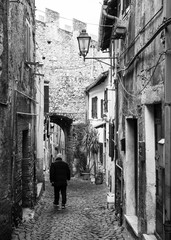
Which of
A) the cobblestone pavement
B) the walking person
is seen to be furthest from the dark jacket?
the cobblestone pavement

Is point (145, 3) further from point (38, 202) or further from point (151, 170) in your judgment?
point (38, 202)

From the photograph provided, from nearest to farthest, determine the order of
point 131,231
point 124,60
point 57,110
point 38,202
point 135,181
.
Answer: point 131,231, point 135,181, point 124,60, point 38,202, point 57,110

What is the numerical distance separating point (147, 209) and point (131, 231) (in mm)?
1494

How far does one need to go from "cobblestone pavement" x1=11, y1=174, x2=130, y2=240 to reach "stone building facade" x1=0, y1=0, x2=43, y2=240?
16.4 inches

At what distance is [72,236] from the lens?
24.2 feet

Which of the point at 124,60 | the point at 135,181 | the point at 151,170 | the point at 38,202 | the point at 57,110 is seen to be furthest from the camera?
the point at 57,110

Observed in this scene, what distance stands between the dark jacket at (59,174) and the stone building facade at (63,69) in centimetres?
1156

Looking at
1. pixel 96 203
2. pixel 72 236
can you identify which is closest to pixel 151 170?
pixel 72 236

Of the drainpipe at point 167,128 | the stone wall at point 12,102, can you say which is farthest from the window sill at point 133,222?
the drainpipe at point 167,128

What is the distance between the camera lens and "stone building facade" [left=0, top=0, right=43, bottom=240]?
6.38 meters

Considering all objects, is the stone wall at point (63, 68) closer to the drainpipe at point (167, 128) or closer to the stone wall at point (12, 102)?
the stone wall at point (12, 102)

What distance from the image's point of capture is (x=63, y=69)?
73.4 ft

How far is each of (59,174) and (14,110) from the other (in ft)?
11.1

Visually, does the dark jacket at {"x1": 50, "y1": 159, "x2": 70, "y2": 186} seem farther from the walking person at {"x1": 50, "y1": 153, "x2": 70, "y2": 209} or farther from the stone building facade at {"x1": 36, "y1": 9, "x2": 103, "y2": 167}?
the stone building facade at {"x1": 36, "y1": 9, "x2": 103, "y2": 167}
